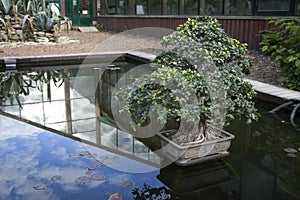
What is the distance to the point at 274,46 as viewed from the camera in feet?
17.8

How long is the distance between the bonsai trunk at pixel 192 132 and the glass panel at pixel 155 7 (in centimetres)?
914

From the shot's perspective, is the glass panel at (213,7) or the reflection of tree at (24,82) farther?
the glass panel at (213,7)

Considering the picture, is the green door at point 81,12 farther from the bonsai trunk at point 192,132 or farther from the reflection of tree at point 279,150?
the bonsai trunk at point 192,132

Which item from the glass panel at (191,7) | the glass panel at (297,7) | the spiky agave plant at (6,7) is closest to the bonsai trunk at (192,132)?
the glass panel at (297,7)

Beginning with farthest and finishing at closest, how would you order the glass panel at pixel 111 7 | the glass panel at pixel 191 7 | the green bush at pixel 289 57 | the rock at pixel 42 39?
the glass panel at pixel 111 7 → the rock at pixel 42 39 → the glass panel at pixel 191 7 → the green bush at pixel 289 57

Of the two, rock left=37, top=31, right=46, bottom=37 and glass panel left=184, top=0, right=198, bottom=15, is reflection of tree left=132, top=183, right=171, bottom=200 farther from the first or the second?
rock left=37, top=31, right=46, bottom=37

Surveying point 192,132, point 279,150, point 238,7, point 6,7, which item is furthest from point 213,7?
point 192,132

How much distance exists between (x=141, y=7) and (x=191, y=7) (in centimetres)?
328

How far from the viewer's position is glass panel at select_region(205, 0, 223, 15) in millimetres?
8670

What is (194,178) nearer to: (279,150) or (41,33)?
(279,150)

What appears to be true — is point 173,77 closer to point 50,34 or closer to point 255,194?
point 255,194

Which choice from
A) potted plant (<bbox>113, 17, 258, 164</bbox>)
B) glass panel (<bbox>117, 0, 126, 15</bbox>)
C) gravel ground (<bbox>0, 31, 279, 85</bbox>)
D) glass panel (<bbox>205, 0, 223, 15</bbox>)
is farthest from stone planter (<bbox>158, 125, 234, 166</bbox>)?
glass panel (<bbox>117, 0, 126, 15</bbox>)

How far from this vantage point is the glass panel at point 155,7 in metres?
11.4

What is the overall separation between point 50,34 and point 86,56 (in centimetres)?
261
